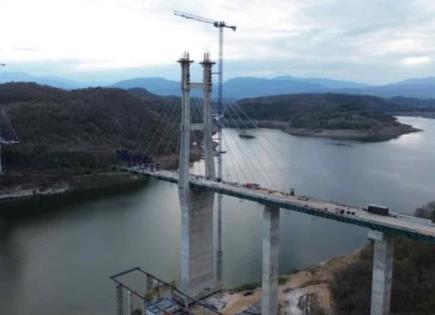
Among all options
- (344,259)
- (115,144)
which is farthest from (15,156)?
(344,259)

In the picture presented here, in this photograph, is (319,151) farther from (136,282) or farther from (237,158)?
(136,282)

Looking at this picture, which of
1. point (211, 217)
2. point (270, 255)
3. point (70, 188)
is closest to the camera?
point (270, 255)

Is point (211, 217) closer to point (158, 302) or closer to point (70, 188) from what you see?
point (158, 302)

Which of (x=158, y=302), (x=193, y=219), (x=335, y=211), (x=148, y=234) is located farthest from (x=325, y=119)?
(x=335, y=211)

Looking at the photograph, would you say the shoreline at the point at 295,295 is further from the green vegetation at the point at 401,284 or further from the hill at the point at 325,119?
the hill at the point at 325,119

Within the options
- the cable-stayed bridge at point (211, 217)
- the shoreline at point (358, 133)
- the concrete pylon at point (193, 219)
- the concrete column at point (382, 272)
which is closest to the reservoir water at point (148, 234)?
the concrete pylon at point (193, 219)

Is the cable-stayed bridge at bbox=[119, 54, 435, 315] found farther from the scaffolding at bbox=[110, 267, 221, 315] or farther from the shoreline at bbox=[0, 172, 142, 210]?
the shoreline at bbox=[0, 172, 142, 210]
